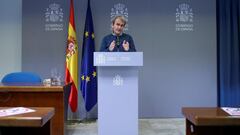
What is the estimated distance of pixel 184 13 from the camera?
5016 millimetres

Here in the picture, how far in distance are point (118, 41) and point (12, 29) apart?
2554 mm

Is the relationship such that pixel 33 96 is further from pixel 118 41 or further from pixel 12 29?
pixel 12 29

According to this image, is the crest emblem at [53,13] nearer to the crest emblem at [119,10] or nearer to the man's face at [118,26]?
the crest emblem at [119,10]

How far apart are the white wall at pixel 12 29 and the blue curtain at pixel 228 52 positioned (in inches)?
137

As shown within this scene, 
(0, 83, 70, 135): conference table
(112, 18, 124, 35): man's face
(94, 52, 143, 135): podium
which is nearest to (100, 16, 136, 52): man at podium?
(112, 18, 124, 35): man's face

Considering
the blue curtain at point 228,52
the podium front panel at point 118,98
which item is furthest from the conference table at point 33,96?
the blue curtain at point 228,52

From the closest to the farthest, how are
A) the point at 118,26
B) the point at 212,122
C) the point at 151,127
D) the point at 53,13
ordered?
the point at 212,122
the point at 118,26
the point at 151,127
the point at 53,13

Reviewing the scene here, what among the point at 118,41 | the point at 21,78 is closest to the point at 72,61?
the point at 21,78

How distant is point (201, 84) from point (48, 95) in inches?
114

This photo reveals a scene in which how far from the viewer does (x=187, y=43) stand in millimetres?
5000

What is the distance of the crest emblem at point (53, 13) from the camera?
4934mm

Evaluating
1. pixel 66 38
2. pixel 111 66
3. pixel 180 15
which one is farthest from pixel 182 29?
pixel 111 66

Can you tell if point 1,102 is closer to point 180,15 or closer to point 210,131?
point 210,131

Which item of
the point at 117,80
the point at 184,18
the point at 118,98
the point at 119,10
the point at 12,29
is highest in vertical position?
the point at 119,10
